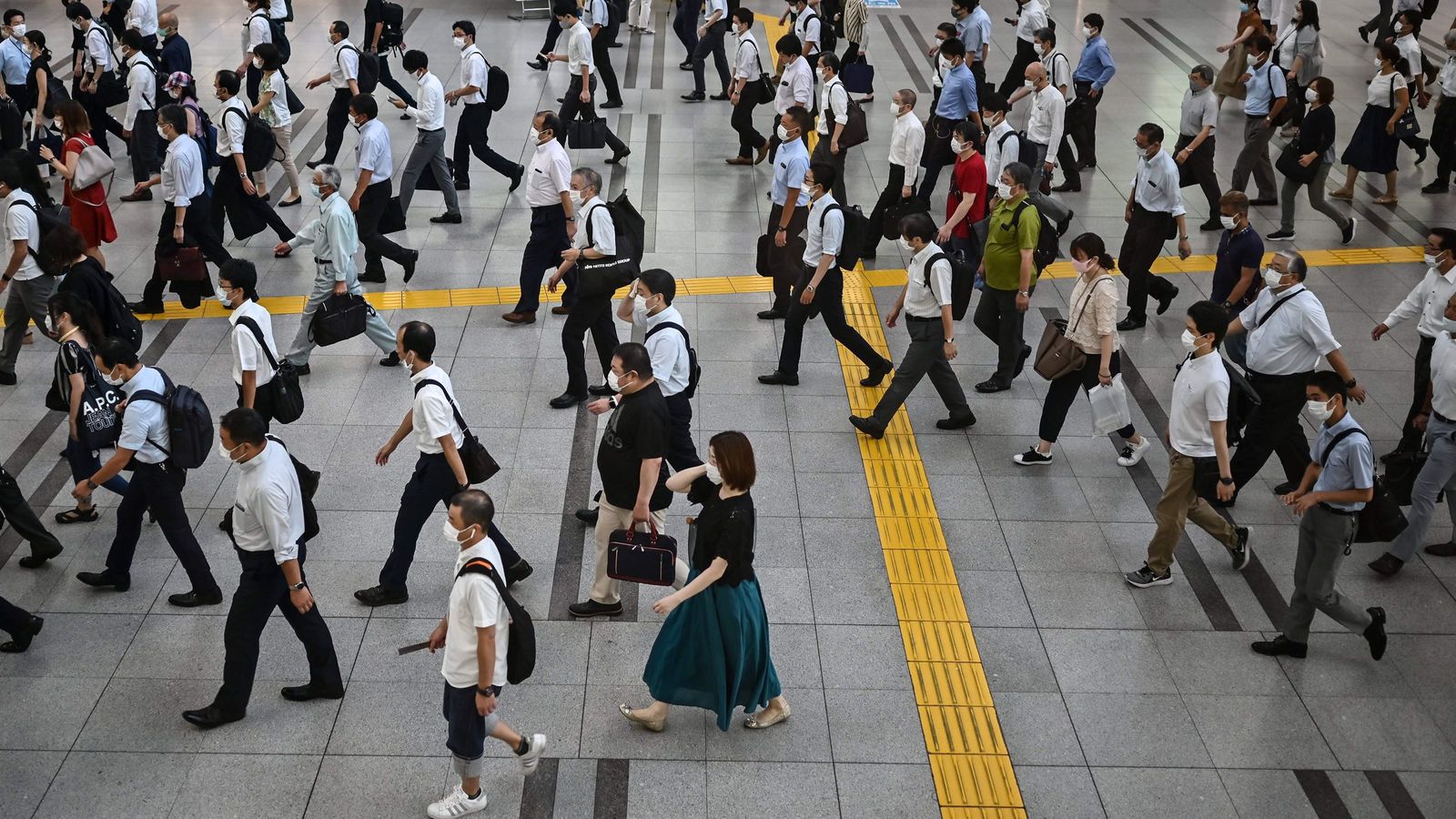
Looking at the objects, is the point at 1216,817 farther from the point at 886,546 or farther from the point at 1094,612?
the point at 886,546

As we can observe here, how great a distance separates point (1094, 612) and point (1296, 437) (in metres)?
1.77

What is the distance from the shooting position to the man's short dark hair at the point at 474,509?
15.4 ft

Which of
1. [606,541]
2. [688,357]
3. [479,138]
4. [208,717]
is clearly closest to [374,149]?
[479,138]

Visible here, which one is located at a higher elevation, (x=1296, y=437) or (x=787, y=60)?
(x=787, y=60)

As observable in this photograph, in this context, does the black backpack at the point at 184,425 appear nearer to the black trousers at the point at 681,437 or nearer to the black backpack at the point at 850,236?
the black trousers at the point at 681,437

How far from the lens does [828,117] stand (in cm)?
1099

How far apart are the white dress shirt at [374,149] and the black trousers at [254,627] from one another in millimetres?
4816

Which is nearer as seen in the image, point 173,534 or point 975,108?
point 173,534

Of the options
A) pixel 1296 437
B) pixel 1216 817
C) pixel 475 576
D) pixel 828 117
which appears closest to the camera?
pixel 475 576

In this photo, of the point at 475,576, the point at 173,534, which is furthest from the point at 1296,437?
the point at 173,534

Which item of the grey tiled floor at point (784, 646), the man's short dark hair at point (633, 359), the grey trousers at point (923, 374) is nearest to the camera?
the grey tiled floor at point (784, 646)

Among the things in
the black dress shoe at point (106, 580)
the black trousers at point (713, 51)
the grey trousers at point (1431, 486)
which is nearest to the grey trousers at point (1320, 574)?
the grey trousers at point (1431, 486)

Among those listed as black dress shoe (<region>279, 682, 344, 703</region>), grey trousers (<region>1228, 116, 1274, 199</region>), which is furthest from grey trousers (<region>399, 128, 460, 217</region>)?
grey trousers (<region>1228, 116, 1274, 199</region>)

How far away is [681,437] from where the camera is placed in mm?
6797
